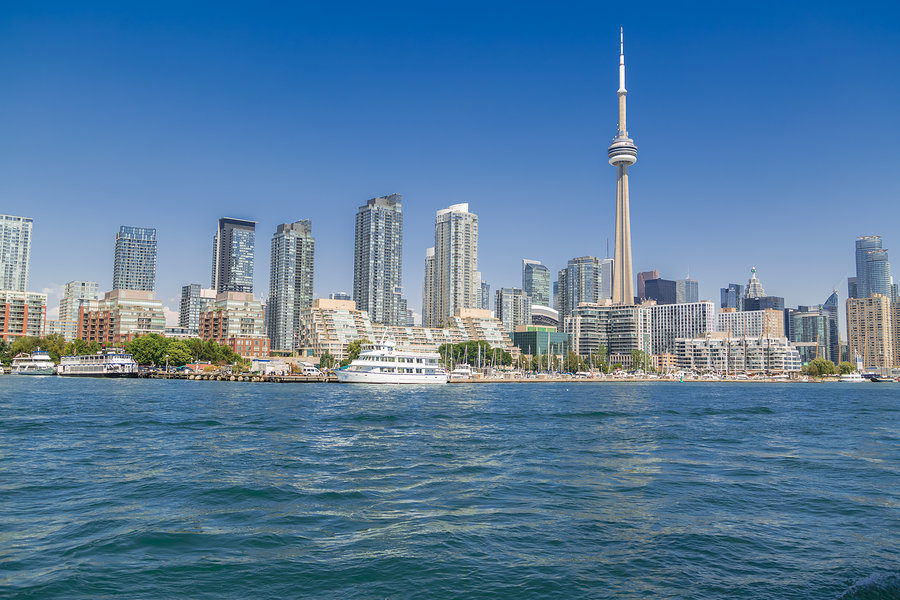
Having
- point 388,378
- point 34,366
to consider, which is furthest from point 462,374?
point 34,366

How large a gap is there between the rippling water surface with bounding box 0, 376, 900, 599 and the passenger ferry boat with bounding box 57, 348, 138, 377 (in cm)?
11869

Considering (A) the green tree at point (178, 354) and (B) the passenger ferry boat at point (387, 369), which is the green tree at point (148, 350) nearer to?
(A) the green tree at point (178, 354)

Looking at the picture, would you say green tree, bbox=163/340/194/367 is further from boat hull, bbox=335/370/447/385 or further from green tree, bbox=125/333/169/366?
boat hull, bbox=335/370/447/385

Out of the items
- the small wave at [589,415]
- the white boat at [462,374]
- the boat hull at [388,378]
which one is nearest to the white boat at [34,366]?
the boat hull at [388,378]

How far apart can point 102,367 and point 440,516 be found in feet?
494

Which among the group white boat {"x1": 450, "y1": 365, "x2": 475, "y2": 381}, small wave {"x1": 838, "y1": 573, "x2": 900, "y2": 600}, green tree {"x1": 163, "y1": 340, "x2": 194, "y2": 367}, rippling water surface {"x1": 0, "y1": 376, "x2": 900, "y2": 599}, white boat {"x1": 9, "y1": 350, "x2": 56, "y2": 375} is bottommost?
white boat {"x1": 450, "y1": 365, "x2": 475, "y2": 381}

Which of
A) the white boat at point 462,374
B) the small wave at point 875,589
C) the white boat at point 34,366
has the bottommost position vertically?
the white boat at point 462,374

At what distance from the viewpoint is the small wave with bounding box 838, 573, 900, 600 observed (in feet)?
41.2

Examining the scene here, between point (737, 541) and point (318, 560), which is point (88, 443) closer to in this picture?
point (318, 560)

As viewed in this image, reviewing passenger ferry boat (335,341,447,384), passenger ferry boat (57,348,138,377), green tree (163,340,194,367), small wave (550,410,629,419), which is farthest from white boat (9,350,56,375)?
small wave (550,410,629,419)

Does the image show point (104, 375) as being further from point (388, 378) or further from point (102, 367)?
point (388, 378)

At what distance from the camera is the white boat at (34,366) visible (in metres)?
147

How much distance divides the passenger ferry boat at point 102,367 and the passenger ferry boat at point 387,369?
181ft

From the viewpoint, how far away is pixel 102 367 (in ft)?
482
